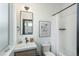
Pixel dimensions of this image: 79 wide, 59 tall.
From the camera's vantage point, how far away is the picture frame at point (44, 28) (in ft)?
10.7

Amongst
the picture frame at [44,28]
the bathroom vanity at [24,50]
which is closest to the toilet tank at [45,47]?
the picture frame at [44,28]

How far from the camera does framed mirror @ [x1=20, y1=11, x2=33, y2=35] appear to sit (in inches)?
120

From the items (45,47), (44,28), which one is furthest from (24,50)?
(44,28)

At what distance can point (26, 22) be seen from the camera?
3113mm

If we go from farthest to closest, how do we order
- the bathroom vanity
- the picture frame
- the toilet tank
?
1. the picture frame
2. the toilet tank
3. the bathroom vanity

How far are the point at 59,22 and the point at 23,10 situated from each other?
1.28 metres

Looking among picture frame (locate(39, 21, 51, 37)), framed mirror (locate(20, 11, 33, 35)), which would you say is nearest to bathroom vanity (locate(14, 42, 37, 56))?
framed mirror (locate(20, 11, 33, 35))

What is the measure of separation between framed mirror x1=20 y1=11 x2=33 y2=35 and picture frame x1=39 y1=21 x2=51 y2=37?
35cm

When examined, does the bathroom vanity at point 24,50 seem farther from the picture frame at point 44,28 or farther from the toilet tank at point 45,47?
the picture frame at point 44,28

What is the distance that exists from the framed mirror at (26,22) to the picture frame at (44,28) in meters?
0.35

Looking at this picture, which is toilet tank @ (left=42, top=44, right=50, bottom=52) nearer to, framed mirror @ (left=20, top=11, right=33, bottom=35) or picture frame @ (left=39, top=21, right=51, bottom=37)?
picture frame @ (left=39, top=21, right=51, bottom=37)

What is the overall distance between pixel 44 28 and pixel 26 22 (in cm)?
70

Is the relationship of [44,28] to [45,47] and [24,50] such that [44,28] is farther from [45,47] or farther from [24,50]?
[24,50]

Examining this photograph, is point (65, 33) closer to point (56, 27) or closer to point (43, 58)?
point (56, 27)
